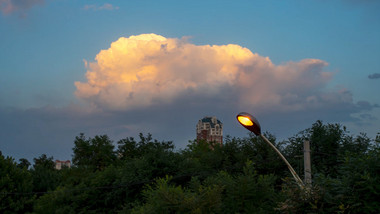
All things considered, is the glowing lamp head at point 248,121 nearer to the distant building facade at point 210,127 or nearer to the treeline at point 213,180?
the treeline at point 213,180

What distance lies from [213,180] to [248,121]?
977 centimetres

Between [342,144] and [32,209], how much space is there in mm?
31468

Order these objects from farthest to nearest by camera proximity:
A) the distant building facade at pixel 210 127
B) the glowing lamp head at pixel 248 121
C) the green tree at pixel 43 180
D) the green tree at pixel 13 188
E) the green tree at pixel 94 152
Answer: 1. the distant building facade at pixel 210 127
2. the green tree at pixel 94 152
3. the green tree at pixel 43 180
4. the green tree at pixel 13 188
5. the glowing lamp head at pixel 248 121

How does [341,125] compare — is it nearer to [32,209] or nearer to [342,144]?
[342,144]

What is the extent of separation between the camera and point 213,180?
781 inches

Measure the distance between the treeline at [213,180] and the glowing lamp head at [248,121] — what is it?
2.34m

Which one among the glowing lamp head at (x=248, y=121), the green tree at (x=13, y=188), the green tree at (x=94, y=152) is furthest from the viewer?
the green tree at (x=94, y=152)

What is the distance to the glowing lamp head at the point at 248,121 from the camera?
1065cm

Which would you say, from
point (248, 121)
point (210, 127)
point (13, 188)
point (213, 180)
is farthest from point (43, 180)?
point (210, 127)

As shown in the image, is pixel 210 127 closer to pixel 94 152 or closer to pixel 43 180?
pixel 94 152

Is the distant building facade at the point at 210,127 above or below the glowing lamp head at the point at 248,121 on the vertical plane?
above

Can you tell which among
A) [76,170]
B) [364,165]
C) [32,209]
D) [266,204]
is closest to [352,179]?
[364,165]

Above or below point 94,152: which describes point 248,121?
below

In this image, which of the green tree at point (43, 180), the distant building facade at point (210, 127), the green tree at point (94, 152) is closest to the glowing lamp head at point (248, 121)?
the green tree at point (43, 180)
